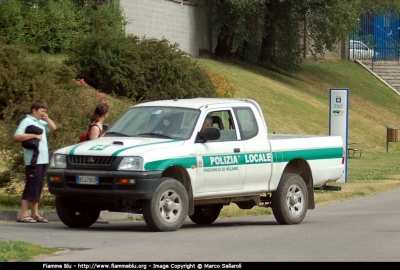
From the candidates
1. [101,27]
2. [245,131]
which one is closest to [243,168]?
[245,131]

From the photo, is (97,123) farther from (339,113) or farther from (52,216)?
(339,113)

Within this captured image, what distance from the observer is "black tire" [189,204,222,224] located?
14.9 metres

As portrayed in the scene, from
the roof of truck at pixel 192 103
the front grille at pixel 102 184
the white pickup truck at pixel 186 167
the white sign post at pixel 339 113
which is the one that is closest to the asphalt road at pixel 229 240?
the white pickup truck at pixel 186 167

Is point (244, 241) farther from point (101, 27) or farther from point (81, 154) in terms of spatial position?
point (101, 27)

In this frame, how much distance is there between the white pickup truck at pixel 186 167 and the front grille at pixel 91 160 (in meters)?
0.01

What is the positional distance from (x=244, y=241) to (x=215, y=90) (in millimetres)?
19767

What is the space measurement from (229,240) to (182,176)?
1.59 metres

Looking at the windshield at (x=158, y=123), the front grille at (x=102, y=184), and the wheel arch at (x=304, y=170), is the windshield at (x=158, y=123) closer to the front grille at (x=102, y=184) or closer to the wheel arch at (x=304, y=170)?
the front grille at (x=102, y=184)

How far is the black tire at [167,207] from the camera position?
12.4 metres

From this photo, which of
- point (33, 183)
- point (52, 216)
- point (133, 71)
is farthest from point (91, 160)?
point (133, 71)

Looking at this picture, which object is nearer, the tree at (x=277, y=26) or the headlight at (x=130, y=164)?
the headlight at (x=130, y=164)

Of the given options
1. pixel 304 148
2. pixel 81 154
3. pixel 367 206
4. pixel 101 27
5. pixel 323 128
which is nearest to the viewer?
pixel 81 154

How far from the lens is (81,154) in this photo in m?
12.6

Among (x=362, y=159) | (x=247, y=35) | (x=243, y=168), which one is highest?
(x=247, y=35)
